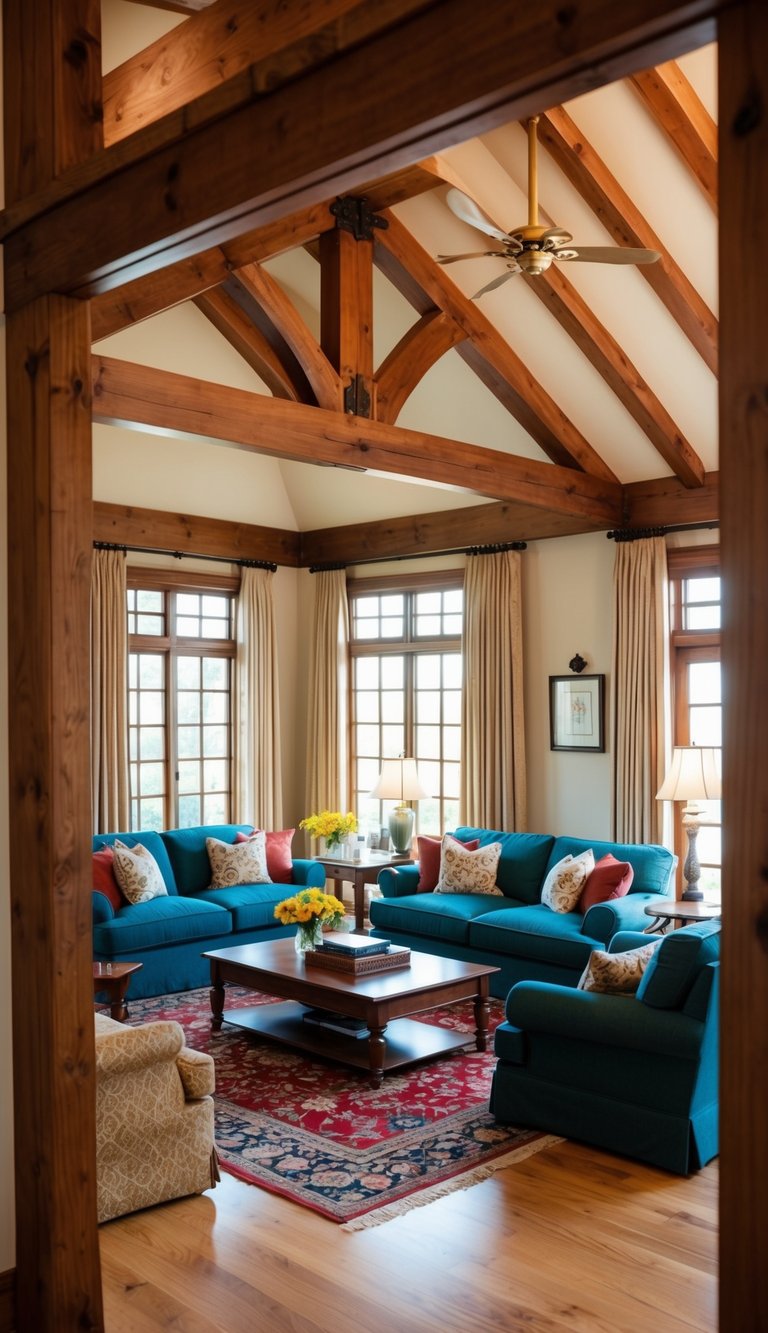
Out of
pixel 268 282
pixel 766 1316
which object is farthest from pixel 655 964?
pixel 268 282

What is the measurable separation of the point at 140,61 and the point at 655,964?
3933 mm

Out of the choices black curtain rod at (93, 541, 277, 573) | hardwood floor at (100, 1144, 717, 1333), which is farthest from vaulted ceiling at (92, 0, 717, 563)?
hardwood floor at (100, 1144, 717, 1333)

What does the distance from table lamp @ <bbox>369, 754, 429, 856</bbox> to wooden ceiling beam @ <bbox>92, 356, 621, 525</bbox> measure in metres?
2.23

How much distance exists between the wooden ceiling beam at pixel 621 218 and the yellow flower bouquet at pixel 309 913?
148 inches

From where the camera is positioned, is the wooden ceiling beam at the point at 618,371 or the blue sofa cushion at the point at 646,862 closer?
the wooden ceiling beam at the point at 618,371

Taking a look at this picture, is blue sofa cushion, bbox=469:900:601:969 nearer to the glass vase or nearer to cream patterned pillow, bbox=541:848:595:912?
cream patterned pillow, bbox=541:848:595:912

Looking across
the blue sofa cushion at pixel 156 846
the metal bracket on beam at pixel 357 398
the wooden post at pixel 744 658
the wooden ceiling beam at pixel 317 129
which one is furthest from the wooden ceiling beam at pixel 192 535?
the wooden post at pixel 744 658

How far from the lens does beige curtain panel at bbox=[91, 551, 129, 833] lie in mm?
8266

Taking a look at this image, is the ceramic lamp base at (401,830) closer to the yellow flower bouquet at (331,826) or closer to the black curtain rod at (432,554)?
the yellow flower bouquet at (331,826)

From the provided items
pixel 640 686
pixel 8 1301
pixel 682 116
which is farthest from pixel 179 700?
pixel 8 1301

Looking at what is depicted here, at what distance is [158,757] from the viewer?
29.9ft

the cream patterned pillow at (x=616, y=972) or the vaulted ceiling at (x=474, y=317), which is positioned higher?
the vaulted ceiling at (x=474, y=317)

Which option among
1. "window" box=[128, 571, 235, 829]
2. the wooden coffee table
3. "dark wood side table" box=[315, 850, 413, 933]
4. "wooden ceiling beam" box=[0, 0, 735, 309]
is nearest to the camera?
"wooden ceiling beam" box=[0, 0, 735, 309]

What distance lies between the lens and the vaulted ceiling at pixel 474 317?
204 inches
